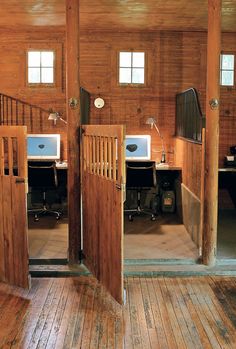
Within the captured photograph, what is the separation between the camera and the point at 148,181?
641 centimetres

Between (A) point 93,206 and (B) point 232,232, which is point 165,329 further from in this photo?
(B) point 232,232

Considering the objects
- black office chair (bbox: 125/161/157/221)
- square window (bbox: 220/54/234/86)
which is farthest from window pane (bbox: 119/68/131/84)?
black office chair (bbox: 125/161/157/221)

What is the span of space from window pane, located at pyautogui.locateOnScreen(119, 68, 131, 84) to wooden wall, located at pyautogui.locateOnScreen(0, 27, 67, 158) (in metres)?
0.92

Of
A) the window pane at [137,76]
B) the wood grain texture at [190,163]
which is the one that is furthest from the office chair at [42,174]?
the window pane at [137,76]

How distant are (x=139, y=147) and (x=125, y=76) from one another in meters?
1.16

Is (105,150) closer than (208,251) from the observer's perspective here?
Yes

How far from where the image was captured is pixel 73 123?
4582 millimetres

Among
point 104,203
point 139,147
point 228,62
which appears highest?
point 228,62

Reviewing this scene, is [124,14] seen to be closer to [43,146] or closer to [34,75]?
[34,75]

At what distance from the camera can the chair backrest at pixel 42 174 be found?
6414mm

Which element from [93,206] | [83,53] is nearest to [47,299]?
[93,206]

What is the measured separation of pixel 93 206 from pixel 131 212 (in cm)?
265

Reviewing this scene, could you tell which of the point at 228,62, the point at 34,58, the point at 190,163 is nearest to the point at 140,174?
the point at 190,163

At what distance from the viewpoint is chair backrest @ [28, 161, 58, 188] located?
6.41 metres
